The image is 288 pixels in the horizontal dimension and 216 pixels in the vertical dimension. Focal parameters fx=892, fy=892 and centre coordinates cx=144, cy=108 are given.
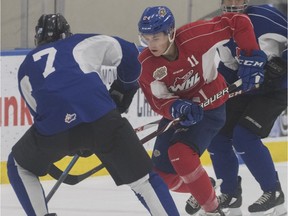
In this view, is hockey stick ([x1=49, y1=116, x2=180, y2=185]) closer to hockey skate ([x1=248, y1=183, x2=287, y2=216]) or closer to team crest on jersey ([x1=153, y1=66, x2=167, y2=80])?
team crest on jersey ([x1=153, y1=66, x2=167, y2=80])

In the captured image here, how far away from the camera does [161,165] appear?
12.3 feet

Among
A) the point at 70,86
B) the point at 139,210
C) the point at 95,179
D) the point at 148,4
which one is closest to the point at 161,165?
the point at 139,210

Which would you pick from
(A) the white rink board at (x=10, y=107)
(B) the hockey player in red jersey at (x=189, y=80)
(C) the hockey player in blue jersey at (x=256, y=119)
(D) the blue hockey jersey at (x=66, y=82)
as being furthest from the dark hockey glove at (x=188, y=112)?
(A) the white rink board at (x=10, y=107)

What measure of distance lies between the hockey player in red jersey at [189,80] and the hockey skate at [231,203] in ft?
1.09

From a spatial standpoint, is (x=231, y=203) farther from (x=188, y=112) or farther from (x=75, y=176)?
(x=75, y=176)

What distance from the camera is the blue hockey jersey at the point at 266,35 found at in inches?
159

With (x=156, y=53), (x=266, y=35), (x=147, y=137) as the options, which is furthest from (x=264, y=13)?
(x=147, y=137)

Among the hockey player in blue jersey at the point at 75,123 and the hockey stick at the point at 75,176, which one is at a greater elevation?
the hockey player in blue jersey at the point at 75,123

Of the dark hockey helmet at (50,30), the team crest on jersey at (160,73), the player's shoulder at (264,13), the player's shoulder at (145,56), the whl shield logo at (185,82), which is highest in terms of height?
the dark hockey helmet at (50,30)

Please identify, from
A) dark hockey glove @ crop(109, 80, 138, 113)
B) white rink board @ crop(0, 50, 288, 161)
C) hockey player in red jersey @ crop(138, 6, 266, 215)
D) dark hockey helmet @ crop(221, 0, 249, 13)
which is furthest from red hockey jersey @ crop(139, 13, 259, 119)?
white rink board @ crop(0, 50, 288, 161)

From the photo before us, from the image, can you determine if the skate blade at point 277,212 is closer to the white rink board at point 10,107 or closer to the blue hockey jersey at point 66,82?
the blue hockey jersey at point 66,82

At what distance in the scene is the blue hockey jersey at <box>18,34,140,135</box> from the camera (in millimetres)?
2949

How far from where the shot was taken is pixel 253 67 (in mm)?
3775

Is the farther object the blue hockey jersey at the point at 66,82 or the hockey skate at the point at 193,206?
the hockey skate at the point at 193,206
